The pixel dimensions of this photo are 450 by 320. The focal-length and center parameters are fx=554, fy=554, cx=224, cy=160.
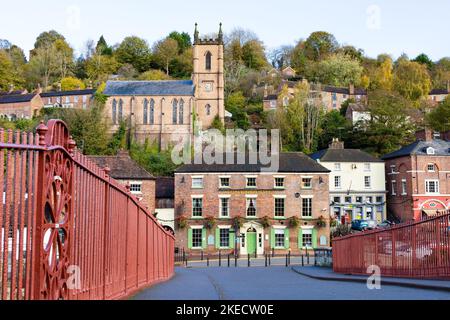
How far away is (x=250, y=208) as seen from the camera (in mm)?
46438

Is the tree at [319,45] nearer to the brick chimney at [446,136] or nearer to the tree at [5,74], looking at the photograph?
the tree at [5,74]

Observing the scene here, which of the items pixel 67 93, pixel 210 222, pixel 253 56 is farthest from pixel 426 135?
pixel 253 56

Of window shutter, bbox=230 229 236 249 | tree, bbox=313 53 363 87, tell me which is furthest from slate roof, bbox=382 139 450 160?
tree, bbox=313 53 363 87

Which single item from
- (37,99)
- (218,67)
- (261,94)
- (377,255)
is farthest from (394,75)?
(377,255)

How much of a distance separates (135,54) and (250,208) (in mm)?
84579

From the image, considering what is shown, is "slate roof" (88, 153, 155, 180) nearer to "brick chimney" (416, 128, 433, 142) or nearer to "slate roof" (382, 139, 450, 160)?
"slate roof" (382, 139, 450, 160)

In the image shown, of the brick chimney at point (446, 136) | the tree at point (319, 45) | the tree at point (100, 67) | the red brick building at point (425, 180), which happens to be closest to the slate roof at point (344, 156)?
the red brick building at point (425, 180)

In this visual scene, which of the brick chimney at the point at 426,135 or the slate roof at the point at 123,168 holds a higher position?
the brick chimney at the point at 426,135

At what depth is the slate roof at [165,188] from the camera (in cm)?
4912

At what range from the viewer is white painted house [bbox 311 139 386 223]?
55.9 metres

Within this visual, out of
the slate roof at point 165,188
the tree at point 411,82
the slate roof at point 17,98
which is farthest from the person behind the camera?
the tree at point 411,82

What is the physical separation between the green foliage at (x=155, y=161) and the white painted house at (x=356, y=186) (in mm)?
17030

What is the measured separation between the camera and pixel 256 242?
46.0 metres

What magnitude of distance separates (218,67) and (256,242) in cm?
4269
